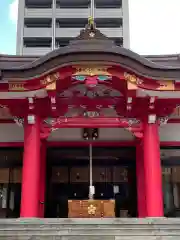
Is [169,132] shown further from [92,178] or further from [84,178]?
[84,178]

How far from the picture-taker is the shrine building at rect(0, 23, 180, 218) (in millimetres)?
8930

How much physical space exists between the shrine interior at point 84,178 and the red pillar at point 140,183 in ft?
1.70

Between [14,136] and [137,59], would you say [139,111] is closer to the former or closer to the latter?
[137,59]

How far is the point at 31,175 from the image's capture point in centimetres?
905

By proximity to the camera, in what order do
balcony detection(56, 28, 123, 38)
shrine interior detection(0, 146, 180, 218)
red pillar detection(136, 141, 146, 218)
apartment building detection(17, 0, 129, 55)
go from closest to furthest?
1. red pillar detection(136, 141, 146, 218)
2. shrine interior detection(0, 146, 180, 218)
3. balcony detection(56, 28, 123, 38)
4. apartment building detection(17, 0, 129, 55)

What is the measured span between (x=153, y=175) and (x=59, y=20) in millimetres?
41549

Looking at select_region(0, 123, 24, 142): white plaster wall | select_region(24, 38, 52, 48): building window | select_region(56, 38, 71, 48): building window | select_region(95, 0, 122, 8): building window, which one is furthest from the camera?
select_region(24, 38, 52, 48): building window

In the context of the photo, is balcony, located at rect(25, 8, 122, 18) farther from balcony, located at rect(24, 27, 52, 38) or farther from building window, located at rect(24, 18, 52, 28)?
balcony, located at rect(24, 27, 52, 38)

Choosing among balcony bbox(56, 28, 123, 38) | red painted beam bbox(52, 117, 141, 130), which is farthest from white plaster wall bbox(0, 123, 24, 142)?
balcony bbox(56, 28, 123, 38)

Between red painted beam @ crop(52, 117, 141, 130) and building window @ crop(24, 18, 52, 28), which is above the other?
building window @ crop(24, 18, 52, 28)

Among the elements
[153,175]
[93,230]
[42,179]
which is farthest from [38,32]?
[93,230]

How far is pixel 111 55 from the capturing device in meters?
8.72

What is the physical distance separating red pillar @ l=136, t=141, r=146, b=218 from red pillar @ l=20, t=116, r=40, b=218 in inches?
129

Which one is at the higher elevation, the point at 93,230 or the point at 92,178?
the point at 92,178
